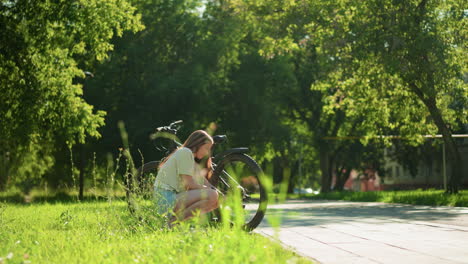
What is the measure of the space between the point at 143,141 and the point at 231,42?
279 inches

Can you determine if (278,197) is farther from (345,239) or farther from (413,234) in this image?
(413,234)

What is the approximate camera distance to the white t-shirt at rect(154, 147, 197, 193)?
25.7ft

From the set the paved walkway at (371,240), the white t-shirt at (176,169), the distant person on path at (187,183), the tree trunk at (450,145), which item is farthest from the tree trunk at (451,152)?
the white t-shirt at (176,169)

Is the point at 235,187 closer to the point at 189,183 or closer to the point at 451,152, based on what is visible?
the point at 189,183

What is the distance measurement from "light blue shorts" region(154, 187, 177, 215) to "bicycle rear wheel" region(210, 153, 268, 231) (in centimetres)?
59

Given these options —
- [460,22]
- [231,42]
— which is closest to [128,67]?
[231,42]

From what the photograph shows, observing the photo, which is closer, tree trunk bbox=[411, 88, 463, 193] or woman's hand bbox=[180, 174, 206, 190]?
woman's hand bbox=[180, 174, 206, 190]

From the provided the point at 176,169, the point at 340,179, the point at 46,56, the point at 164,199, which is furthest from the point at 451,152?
the point at 340,179

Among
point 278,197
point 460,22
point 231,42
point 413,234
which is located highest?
point 231,42

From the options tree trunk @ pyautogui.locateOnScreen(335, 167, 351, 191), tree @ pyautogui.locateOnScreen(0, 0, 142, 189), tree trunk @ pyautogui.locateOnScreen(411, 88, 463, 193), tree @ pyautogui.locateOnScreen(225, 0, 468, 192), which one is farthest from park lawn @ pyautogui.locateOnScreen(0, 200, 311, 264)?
tree trunk @ pyautogui.locateOnScreen(335, 167, 351, 191)

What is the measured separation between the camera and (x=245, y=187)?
27.0 feet

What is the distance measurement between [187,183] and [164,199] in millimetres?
429

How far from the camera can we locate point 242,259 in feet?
16.5

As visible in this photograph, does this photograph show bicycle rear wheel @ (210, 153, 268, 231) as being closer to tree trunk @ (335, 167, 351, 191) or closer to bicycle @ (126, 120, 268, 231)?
bicycle @ (126, 120, 268, 231)
